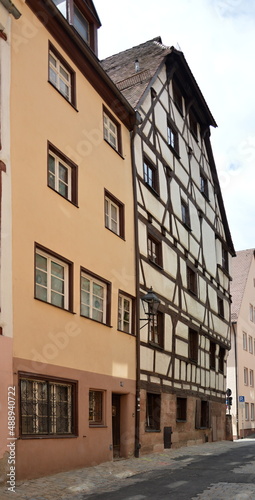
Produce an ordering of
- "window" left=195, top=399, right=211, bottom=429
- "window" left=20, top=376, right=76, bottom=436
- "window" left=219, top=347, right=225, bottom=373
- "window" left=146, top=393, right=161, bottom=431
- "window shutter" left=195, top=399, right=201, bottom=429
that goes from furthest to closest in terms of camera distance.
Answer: "window" left=219, top=347, right=225, bottom=373 < "window" left=195, top=399, right=211, bottom=429 < "window shutter" left=195, top=399, right=201, bottom=429 < "window" left=146, top=393, right=161, bottom=431 < "window" left=20, top=376, right=76, bottom=436

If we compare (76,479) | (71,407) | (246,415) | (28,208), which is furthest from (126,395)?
(246,415)

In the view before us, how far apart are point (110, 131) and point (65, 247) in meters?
5.13

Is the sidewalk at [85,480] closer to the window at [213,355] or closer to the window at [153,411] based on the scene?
the window at [153,411]

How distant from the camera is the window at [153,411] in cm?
1856

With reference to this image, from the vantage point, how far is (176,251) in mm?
22109

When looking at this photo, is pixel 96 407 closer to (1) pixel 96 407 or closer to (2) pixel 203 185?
(1) pixel 96 407

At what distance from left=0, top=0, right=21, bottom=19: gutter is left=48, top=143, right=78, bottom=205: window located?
263cm

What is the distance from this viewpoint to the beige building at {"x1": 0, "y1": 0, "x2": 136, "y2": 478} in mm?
11672

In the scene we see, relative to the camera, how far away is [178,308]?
21750 mm

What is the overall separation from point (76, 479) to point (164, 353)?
8.39 metres

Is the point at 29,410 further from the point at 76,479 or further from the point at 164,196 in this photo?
the point at 164,196

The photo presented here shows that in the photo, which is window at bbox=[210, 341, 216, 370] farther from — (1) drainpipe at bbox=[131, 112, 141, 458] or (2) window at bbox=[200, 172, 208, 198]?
(1) drainpipe at bbox=[131, 112, 141, 458]

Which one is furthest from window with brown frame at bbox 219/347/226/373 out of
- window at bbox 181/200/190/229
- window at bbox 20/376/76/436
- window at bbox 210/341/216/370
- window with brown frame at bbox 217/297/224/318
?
window at bbox 20/376/76/436

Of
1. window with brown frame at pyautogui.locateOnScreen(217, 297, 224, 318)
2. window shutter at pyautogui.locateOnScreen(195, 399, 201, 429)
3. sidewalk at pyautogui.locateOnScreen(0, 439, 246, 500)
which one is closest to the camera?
sidewalk at pyautogui.locateOnScreen(0, 439, 246, 500)
